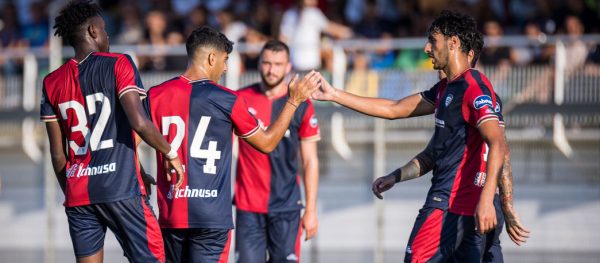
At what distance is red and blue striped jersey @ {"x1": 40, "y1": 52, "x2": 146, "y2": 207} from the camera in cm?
601

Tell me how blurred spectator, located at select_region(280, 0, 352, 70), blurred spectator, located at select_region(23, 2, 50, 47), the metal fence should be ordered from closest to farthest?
the metal fence < blurred spectator, located at select_region(280, 0, 352, 70) < blurred spectator, located at select_region(23, 2, 50, 47)

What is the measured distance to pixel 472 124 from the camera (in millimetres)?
5863

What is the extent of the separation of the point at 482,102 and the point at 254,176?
2.91 meters

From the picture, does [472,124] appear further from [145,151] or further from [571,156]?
[145,151]

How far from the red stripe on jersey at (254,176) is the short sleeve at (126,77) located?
2150 mm

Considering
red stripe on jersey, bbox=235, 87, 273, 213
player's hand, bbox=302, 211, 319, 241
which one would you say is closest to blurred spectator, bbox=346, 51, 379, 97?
red stripe on jersey, bbox=235, 87, 273, 213

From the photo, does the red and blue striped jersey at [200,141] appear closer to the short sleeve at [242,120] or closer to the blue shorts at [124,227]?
the short sleeve at [242,120]

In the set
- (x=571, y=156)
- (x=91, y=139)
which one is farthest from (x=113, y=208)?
(x=571, y=156)

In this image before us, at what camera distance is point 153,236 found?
6.03 m

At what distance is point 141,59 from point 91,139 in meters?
6.22

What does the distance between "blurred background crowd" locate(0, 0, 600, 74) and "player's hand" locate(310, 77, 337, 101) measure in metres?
4.55

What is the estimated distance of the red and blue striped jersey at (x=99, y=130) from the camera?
19.7 ft

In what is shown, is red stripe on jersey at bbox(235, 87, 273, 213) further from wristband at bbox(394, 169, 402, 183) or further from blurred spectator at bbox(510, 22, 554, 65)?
blurred spectator at bbox(510, 22, 554, 65)

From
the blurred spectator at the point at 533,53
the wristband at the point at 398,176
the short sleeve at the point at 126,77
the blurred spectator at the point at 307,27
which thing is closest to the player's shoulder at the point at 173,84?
the short sleeve at the point at 126,77
